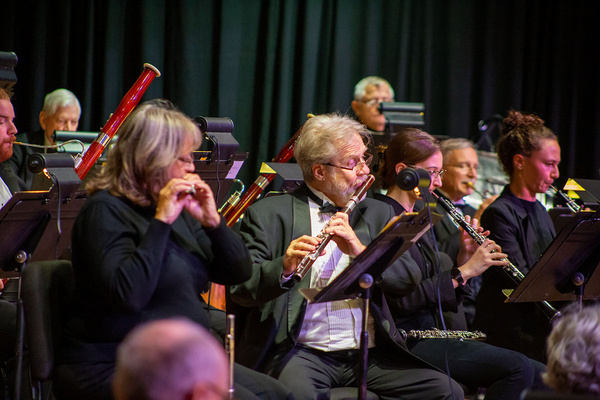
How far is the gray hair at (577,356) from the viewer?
1.66 meters

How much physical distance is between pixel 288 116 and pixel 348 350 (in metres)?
3.14

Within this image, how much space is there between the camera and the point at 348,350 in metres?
2.89

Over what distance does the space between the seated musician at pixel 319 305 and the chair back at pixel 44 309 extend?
78cm

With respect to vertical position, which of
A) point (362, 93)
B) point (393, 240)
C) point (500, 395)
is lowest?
point (500, 395)

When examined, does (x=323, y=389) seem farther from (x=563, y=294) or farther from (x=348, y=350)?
(x=563, y=294)

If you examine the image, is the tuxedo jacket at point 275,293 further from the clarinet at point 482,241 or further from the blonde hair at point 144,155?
the blonde hair at point 144,155

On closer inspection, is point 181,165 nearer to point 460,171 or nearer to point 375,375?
point 375,375

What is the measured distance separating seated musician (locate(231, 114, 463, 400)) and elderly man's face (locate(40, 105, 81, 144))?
214 cm

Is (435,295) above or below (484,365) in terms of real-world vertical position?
above

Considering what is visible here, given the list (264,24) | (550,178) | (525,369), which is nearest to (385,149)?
(550,178)

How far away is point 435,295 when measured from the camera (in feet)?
10.7

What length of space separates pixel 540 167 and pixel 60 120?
296cm

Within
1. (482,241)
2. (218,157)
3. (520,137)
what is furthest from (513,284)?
(218,157)

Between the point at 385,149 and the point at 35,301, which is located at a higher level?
the point at 385,149
